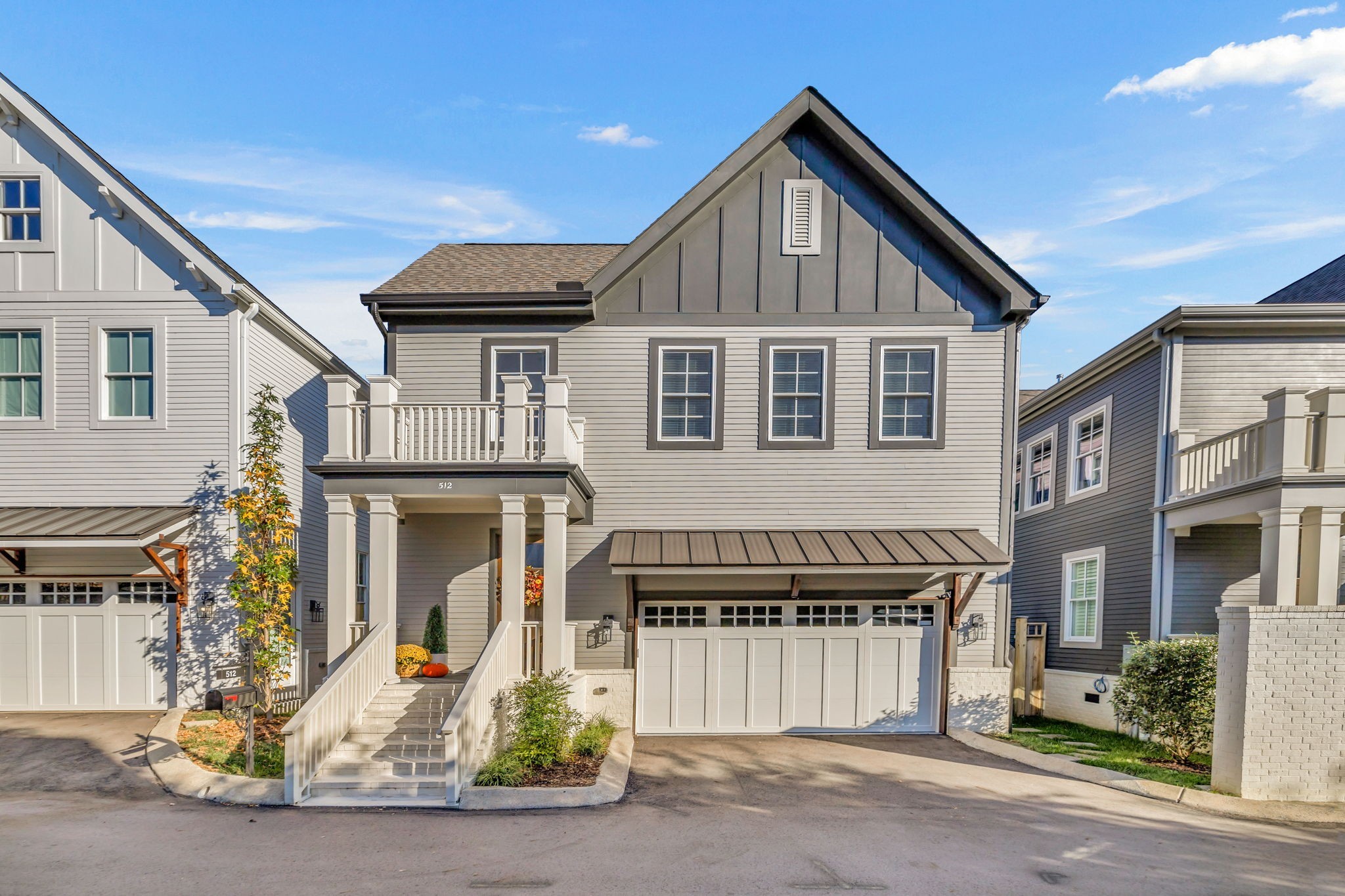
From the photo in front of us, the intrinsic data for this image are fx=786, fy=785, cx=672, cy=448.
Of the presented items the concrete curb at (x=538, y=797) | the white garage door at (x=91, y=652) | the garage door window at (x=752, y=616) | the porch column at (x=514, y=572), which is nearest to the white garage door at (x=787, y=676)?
the garage door window at (x=752, y=616)

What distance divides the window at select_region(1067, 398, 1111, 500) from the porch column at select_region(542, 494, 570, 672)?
10.6 metres

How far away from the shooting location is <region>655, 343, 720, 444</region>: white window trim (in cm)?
1280

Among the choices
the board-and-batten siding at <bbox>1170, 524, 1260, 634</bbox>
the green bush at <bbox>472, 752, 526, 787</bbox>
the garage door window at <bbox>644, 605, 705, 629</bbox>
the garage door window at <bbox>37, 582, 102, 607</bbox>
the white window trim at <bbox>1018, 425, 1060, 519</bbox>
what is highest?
the white window trim at <bbox>1018, 425, 1060, 519</bbox>

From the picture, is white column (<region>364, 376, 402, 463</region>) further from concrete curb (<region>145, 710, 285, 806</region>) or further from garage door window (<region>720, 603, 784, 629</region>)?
garage door window (<region>720, 603, 784, 629</region>)

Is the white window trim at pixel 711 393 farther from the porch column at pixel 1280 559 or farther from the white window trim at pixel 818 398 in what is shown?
the porch column at pixel 1280 559

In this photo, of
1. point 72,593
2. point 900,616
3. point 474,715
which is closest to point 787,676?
point 900,616

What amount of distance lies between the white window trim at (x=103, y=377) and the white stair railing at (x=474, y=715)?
7032mm

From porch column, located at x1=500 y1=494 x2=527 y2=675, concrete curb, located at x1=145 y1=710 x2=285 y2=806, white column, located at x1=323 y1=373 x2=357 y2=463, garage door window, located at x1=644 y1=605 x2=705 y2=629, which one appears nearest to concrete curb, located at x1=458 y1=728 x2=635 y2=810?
porch column, located at x1=500 y1=494 x2=527 y2=675

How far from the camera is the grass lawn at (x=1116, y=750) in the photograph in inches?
391

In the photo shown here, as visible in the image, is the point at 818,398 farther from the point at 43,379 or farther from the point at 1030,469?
the point at 43,379

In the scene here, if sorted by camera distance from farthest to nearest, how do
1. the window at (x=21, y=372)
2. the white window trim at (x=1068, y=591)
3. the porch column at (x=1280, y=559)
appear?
the white window trim at (x=1068, y=591), the window at (x=21, y=372), the porch column at (x=1280, y=559)

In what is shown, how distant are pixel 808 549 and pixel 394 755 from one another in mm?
6290

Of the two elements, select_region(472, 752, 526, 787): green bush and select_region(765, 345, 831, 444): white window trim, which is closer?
select_region(472, 752, 526, 787): green bush

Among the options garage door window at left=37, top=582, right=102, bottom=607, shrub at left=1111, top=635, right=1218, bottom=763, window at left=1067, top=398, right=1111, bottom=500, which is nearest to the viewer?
shrub at left=1111, top=635, right=1218, bottom=763
